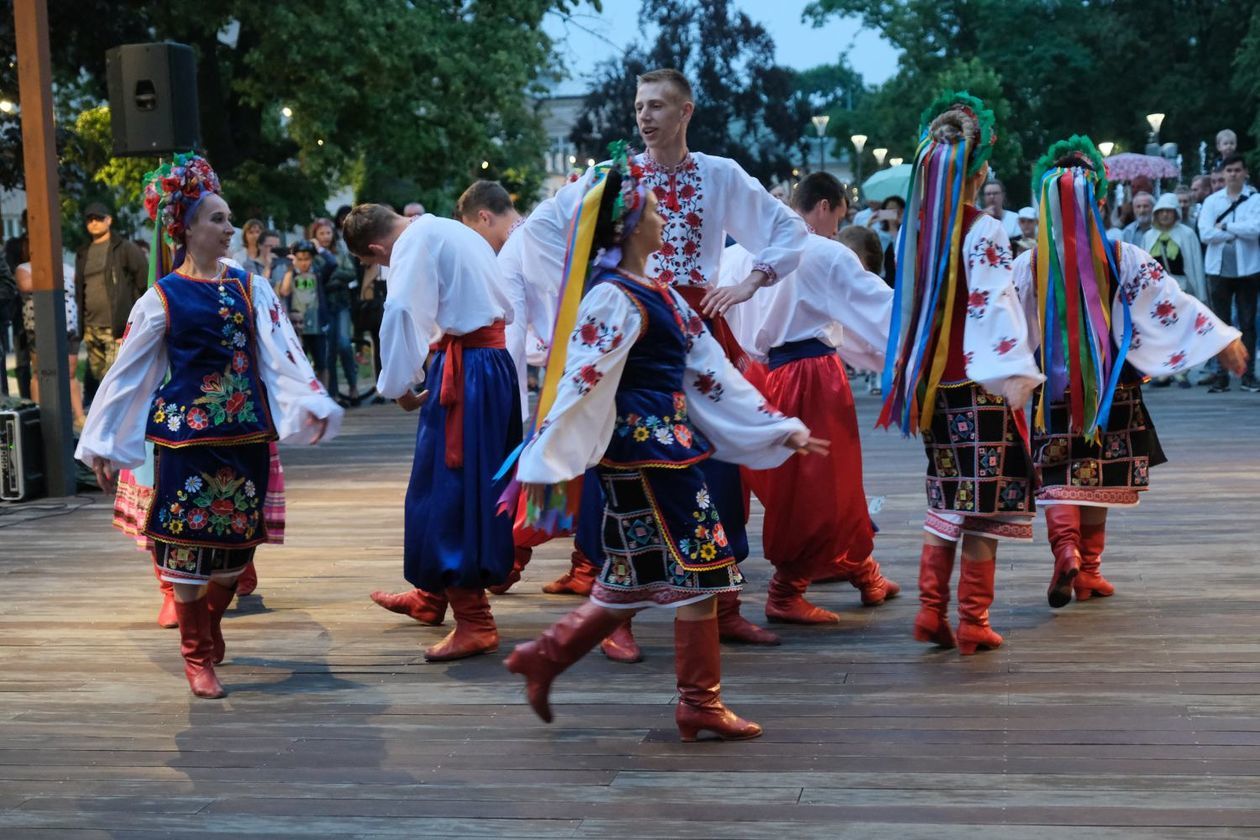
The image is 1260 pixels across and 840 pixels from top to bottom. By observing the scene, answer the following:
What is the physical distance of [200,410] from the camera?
5.17m

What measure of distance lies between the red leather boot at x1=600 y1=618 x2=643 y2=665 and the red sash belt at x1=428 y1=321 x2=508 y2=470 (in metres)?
0.74

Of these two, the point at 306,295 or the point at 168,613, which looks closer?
the point at 168,613

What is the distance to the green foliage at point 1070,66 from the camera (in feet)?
141

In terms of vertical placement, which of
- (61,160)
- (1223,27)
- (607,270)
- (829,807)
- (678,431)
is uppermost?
(1223,27)

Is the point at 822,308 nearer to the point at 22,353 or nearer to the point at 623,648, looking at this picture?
the point at 623,648

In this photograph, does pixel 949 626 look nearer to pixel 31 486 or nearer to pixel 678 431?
pixel 678 431

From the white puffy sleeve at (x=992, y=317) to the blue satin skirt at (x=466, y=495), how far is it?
1519 millimetres

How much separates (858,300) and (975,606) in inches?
47.8

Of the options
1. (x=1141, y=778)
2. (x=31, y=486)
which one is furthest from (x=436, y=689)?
(x=31, y=486)

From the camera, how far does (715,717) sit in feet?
14.6

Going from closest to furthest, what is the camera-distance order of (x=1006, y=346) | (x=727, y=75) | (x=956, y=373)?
(x=1006, y=346) → (x=956, y=373) → (x=727, y=75)

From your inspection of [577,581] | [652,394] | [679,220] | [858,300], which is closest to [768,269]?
[679,220]

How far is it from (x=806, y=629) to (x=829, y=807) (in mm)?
1919

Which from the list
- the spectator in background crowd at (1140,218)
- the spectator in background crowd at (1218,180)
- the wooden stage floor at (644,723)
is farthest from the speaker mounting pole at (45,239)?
the spectator in background crowd at (1218,180)
